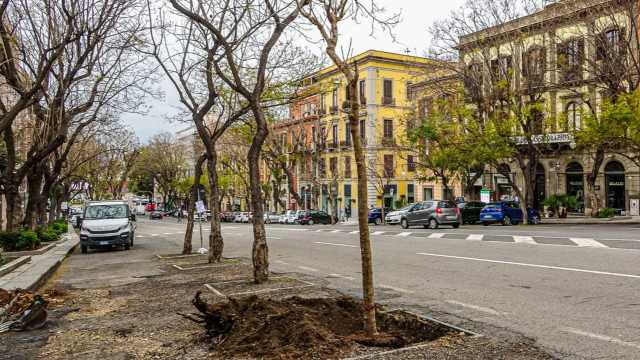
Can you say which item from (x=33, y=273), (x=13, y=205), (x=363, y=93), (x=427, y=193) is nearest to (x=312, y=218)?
(x=427, y=193)

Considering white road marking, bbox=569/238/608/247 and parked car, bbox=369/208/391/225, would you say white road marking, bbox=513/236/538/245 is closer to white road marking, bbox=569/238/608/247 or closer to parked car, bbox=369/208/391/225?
white road marking, bbox=569/238/608/247

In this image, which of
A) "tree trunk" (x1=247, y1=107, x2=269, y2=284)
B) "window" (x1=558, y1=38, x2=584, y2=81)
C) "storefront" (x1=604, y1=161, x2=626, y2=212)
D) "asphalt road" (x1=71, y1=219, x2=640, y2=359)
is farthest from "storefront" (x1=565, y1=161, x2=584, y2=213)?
"tree trunk" (x1=247, y1=107, x2=269, y2=284)

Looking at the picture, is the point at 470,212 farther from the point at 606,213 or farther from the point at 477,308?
the point at 477,308

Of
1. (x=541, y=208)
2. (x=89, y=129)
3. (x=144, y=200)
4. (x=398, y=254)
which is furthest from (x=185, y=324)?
(x=144, y=200)

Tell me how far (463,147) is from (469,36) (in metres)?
6.31

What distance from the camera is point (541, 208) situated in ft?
130

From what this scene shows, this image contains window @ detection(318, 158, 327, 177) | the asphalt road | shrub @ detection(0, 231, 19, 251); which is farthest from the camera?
window @ detection(318, 158, 327, 177)

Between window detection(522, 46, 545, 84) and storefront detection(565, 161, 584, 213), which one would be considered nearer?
window detection(522, 46, 545, 84)

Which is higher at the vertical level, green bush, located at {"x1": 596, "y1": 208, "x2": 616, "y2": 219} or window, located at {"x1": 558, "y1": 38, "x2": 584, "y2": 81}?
window, located at {"x1": 558, "y1": 38, "x2": 584, "y2": 81}

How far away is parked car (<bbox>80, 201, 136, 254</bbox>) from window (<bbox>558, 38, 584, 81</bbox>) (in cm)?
2289

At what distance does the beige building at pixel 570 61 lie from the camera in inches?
1117

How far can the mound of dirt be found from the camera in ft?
17.1

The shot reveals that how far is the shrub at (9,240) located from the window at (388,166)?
33.0 m

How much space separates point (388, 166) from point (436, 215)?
22.9 metres
